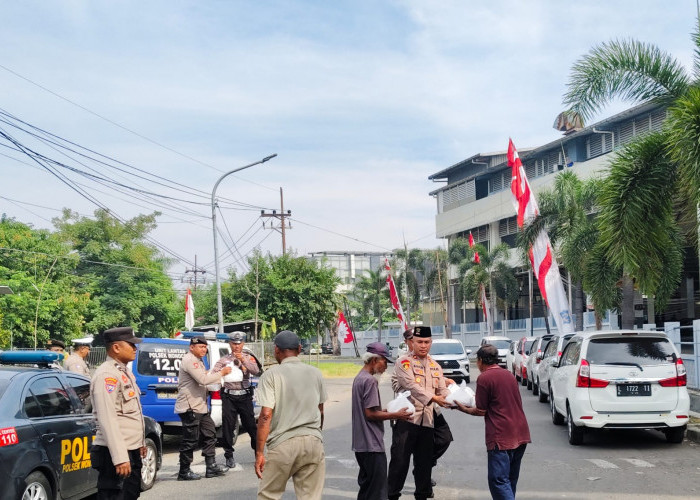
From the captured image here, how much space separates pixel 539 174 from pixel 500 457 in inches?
2080

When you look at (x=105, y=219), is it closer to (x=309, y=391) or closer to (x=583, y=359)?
(x=583, y=359)

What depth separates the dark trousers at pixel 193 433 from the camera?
1078cm

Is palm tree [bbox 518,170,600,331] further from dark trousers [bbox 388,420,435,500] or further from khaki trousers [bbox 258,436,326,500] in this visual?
khaki trousers [bbox 258,436,326,500]

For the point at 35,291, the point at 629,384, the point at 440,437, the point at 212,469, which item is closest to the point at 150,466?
the point at 212,469

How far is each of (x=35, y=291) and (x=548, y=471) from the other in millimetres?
40895

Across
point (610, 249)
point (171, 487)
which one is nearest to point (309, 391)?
point (171, 487)

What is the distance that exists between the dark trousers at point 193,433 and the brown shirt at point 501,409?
14.2ft

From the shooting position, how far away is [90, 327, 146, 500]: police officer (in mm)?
6422

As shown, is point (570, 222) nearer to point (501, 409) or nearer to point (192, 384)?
point (192, 384)

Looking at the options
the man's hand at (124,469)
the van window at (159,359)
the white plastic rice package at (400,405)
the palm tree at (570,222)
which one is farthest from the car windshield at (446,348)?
the man's hand at (124,469)

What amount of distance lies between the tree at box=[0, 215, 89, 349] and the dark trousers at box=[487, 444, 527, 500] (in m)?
34.7

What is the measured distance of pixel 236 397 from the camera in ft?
38.7

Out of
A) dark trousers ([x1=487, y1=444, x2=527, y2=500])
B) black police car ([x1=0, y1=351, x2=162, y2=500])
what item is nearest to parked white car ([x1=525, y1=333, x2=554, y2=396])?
dark trousers ([x1=487, y1=444, x2=527, y2=500])

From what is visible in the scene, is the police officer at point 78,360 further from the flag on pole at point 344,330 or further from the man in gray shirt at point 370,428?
the flag on pole at point 344,330
